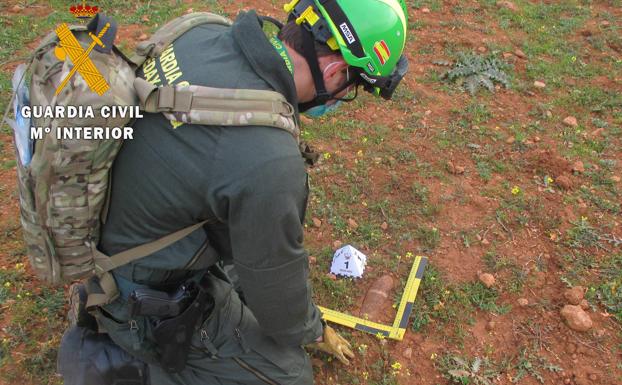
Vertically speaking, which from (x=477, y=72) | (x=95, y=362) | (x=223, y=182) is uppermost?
(x=223, y=182)

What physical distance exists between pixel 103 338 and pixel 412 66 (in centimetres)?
504

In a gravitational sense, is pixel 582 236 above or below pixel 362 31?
below

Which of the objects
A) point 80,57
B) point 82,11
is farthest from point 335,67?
point 82,11

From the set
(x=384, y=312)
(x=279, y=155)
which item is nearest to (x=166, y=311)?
(x=279, y=155)

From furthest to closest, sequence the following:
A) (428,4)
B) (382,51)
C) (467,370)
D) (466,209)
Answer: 1. (428,4)
2. (466,209)
3. (467,370)
4. (382,51)

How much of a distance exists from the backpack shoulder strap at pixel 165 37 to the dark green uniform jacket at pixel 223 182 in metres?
0.04

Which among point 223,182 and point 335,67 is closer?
point 223,182

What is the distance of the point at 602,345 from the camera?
12.8 feet

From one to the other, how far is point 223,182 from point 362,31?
1.11 meters

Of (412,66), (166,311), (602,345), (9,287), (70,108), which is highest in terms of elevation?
(70,108)

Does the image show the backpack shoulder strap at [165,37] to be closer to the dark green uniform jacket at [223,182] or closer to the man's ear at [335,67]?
the dark green uniform jacket at [223,182]

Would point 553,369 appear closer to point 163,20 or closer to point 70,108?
point 70,108

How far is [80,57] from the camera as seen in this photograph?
2188 millimetres

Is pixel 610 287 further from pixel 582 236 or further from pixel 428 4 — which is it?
pixel 428 4
